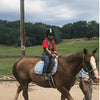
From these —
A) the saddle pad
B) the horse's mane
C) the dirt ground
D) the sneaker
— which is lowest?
the dirt ground

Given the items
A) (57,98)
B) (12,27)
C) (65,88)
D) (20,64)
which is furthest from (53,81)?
(12,27)

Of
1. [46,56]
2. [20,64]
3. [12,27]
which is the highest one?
[12,27]

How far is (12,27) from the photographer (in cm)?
7762

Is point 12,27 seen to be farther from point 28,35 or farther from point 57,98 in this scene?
point 57,98

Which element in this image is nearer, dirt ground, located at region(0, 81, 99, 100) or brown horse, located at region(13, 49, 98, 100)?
brown horse, located at region(13, 49, 98, 100)

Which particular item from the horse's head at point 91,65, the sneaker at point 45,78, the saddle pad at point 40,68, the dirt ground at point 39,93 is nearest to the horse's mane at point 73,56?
the horse's head at point 91,65

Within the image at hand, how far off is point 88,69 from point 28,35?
67.5 metres

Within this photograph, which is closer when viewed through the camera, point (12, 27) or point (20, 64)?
point (20, 64)

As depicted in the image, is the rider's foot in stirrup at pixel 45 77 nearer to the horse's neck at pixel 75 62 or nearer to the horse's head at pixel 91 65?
the horse's neck at pixel 75 62

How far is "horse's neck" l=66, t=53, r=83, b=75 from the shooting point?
376cm

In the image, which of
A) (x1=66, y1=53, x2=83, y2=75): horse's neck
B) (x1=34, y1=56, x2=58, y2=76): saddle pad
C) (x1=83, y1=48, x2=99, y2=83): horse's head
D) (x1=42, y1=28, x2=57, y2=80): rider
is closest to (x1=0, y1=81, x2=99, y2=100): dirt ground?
(x1=34, y1=56, x2=58, y2=76): saddle pad

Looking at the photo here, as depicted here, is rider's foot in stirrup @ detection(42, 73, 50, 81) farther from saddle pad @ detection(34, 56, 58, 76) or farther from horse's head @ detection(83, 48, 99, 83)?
horse's head @ detection(83, 48, 99, 83)

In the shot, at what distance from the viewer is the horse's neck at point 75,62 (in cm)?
376

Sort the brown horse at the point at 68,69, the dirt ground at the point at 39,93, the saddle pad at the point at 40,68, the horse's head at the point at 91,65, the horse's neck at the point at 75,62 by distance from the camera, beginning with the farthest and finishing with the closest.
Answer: the dirt ground at the point at 39,93, the saddle pad at the point at 40,68, the horse's neck at the point at 75,62, the brown horse at the point at 68,69, the horse's head at the point at 91,65
